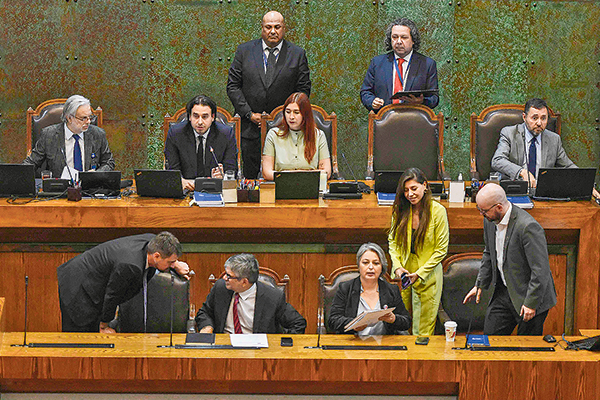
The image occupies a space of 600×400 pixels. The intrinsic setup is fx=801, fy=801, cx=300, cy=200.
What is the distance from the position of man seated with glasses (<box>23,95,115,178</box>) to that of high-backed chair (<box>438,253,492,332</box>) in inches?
86.3

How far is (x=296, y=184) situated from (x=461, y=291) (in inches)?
40.1

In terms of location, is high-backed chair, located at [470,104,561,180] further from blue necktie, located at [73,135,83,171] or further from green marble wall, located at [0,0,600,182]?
blue necktie, located at [73,135,83,171]

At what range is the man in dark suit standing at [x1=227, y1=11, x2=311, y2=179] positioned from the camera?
5.34m

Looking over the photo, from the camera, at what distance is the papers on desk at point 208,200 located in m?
4.10

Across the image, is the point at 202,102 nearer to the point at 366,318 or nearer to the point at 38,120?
the point at 38,120

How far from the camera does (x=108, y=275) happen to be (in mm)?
3607

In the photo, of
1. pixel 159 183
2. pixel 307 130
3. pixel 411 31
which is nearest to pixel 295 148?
pixel 307 130

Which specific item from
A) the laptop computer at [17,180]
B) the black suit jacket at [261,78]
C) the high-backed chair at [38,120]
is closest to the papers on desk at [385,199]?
the black suit jacket at [261,78]

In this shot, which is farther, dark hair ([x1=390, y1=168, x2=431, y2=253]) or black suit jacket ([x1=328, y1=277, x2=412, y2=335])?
dark hair ([x1=390, y1=168, x2=431, y2=253])

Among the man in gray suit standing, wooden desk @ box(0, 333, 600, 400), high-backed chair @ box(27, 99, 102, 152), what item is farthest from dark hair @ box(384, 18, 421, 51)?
wooden desk @ box(0, 333, 600, 400)

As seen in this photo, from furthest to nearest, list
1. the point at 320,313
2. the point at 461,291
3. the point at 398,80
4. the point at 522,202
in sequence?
the point at 398,80 → the point at 522,202 → the point at 461,291 → the point at 320,313

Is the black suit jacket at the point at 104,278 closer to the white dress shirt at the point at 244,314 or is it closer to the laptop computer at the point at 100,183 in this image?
the white dress shirt at the point at 244,314

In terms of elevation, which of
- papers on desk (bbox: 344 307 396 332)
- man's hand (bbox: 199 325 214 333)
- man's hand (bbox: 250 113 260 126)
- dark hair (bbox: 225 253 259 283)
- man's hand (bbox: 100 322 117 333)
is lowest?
man's hand (bbox: 100 322 117 333)

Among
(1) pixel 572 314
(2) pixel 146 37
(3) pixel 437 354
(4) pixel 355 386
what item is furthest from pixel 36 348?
(2) pixel 146 37
